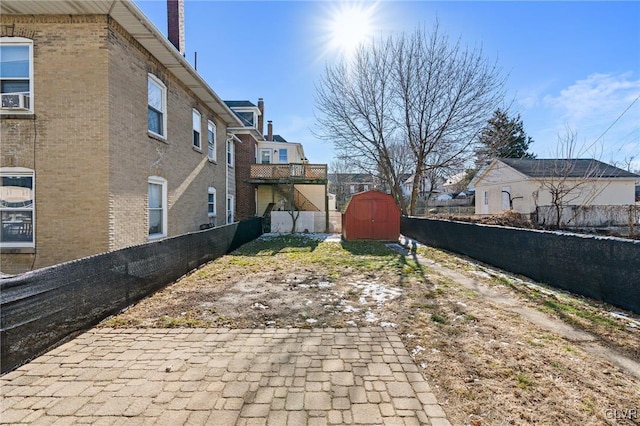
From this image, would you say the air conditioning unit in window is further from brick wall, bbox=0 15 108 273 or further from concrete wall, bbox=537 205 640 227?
concrete wall, bbox=537 205 640 227

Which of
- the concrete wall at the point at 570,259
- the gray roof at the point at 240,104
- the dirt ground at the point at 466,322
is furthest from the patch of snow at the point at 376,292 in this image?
the gray roof at the point at 240,104

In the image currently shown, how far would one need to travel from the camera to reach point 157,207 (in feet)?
29.6

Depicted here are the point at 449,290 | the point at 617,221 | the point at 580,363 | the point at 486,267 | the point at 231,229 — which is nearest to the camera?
the point at 580,363

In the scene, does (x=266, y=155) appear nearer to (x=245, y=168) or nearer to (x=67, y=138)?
(x=245, y=168)

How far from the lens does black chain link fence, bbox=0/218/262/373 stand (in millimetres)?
3000

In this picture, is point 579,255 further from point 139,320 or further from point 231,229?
point 231,229

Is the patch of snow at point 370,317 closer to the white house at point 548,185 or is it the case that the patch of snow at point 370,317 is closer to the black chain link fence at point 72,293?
the black chain link fence at point 72,293

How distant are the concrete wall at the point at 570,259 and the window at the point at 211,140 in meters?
10.9

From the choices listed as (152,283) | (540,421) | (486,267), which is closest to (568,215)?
(486,267)

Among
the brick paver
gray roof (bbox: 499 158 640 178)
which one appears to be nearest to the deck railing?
the brick paver

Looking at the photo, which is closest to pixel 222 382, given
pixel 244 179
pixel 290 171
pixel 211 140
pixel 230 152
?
pixel 211 140

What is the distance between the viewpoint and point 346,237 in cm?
1473

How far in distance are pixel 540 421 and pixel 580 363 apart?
4.42 feet

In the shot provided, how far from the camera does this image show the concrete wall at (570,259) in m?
4.76
